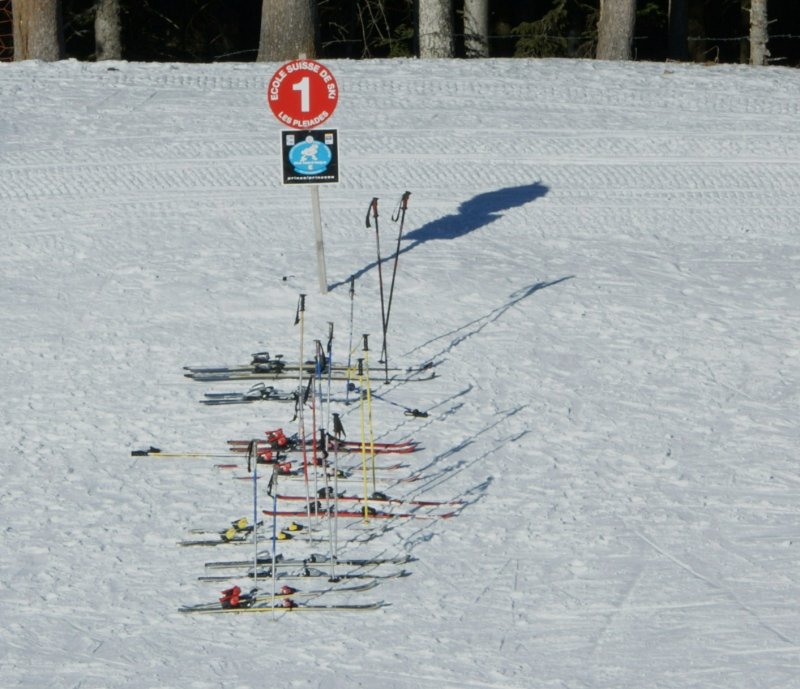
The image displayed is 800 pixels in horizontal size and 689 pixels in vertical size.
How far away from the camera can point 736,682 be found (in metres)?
7.67

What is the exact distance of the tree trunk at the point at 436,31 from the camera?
67.3 ft

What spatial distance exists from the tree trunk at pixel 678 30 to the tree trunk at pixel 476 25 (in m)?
2.97

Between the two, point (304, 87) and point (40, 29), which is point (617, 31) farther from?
point (304, 87)

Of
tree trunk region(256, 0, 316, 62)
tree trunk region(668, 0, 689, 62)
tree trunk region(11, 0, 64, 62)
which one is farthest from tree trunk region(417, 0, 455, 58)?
tree trunk region(668, 0, 689, 62)

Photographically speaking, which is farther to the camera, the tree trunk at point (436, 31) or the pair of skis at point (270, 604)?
the tree trunk at point (436, 31)

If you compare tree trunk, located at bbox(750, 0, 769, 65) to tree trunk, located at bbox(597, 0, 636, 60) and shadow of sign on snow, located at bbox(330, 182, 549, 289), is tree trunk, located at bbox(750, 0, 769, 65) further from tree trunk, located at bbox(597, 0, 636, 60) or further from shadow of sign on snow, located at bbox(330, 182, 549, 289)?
shadow of sign on snow, located at bbox(330, 182, 549, 289)

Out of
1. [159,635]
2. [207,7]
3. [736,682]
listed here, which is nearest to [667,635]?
[736,682]

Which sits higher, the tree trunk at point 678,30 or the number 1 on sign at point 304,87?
the tree trunk at point 678,30

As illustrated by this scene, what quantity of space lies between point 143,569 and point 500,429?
113 inches

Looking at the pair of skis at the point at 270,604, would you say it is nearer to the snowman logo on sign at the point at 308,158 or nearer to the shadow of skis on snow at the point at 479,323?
the shadow of skis on snow at the point at 479,323

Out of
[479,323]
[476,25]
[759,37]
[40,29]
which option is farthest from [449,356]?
[476,25]

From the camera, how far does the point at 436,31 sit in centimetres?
2050

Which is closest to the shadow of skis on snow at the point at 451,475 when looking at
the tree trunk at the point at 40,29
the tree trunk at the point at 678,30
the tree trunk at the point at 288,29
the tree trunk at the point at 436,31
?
the tree trunk at the point at 288,29

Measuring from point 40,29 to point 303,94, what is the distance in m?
8.13
